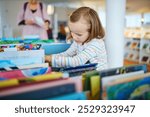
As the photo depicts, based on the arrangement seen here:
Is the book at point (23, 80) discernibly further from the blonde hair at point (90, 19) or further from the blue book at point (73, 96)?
the blonde hair at point (90, 19)

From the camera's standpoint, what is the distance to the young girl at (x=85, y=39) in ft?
4.23

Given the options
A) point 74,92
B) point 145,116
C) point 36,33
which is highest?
point 36,33

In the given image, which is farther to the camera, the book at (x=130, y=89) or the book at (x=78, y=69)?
the book at (x=78, y=69)

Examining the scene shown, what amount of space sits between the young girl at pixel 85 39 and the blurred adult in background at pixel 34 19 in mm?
1098

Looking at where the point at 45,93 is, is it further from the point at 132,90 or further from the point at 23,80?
the point at 132,90

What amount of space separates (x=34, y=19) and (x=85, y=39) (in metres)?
1.16

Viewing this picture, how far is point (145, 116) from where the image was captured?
769mm

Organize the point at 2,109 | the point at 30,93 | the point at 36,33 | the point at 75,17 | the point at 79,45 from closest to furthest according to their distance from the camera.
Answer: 1. the point at 30,93
2. the point at 2,109
3. the point at 75,17
4. the point at 79,45
5. the point at 36,33

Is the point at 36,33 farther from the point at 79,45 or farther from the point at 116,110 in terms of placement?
the point at 116,110

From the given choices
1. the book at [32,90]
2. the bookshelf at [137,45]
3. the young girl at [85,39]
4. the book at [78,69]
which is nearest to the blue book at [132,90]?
the book at [32,90]

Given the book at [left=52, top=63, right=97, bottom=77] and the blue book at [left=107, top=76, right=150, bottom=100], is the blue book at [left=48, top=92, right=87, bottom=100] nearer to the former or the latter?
the blue book at [left=107, top=76, right=150, bottom=100]

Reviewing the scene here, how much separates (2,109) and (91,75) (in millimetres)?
319

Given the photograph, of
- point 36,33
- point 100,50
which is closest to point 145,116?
point 100,50

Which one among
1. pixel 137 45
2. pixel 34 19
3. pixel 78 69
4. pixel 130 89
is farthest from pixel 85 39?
pixel 137 45
